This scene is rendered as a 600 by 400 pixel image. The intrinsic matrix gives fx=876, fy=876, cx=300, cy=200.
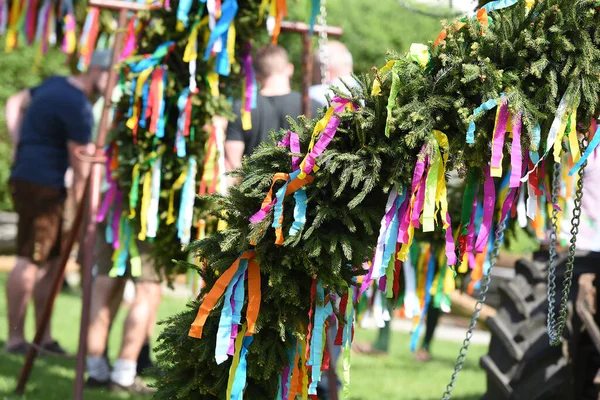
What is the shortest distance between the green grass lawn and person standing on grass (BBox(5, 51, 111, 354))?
1.33 ft

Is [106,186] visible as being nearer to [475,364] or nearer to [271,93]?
[271,93]

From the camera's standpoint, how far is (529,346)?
3859 mm

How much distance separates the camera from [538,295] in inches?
163

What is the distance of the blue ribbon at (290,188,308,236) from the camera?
2516mm

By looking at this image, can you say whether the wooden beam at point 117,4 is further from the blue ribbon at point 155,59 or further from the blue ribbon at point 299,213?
the blue ribbon at point 299,213

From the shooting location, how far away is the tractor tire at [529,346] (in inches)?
141

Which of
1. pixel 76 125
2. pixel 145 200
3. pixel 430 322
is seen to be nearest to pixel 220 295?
pixel 145 200

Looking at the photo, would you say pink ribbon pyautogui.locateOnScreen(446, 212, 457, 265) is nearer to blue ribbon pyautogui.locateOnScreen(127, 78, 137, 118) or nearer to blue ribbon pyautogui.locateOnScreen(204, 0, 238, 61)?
blue ribbon pyautogui.locateOnScreen(204, 0, 238, 61)

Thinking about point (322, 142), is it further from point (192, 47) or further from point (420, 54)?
point (192, 47)

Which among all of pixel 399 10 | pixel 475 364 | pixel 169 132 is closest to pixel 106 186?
pixel 169 132

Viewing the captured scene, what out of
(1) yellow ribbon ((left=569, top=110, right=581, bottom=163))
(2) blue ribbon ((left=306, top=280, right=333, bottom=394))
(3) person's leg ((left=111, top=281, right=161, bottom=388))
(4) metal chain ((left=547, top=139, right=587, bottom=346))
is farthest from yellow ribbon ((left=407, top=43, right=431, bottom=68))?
(3) person's leg ((left=111, top=281, right=161, bottom=388))

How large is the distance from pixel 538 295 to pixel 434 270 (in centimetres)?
50

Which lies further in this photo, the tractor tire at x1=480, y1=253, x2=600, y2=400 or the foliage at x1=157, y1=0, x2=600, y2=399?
the tractor tire at x1=480, y1=253, x2=600, y2=400

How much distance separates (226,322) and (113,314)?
90.9 inches
